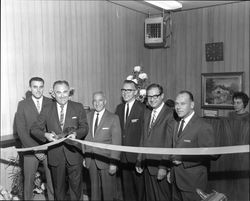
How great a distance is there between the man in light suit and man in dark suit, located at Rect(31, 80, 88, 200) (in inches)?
3.8

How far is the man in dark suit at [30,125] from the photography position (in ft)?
10.4


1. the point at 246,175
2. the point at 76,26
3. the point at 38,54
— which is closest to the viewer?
the point at 246,175

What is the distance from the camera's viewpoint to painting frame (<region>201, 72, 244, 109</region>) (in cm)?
556

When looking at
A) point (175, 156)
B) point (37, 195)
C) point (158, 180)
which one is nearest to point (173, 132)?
point (175, 156)

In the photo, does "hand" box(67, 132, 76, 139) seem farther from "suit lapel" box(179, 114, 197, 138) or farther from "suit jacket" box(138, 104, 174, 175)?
"suit lapel" box(179, 114, 197, 138)

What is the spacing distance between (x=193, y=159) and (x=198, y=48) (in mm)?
3758

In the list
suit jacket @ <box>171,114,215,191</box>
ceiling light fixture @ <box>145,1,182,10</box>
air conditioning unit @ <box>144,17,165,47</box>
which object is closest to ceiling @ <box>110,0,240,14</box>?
ceiling light fixture @ <box>145,1,182,10</box>

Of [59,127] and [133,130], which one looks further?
[133,130]

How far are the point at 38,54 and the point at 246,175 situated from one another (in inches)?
114

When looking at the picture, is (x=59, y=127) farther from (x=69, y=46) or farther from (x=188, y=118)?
(x=69, y=46)

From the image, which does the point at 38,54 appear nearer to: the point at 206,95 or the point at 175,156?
the point at 175,156

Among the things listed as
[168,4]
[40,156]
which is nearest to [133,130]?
[40,156]

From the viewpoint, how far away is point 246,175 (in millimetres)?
3486

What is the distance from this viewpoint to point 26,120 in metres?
3.21
